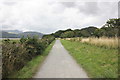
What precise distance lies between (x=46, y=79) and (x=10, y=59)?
1.71 metres

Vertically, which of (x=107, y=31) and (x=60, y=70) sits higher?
(x=107, y=31)

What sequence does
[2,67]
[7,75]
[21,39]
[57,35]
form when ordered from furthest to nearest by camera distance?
[57,35], [21,39], [7,75], [2,67]

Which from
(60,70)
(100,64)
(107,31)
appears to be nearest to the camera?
(60,70)

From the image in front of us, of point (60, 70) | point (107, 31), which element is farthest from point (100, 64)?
point (107, 31)

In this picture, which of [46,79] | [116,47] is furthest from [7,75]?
[116,47]

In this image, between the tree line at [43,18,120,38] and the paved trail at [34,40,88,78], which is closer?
the paved trail at [34,40,88,78]

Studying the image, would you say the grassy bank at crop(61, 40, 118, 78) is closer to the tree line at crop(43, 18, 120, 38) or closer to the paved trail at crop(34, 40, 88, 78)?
the paved trail at crop(34, 40, 88, 78)

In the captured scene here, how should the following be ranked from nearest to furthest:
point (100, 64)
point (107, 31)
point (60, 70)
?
point (60, 70)
point (100, 64)
point (107, 31)

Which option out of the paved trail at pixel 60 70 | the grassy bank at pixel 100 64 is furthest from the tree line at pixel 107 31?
the paved trail at pixel 60 70

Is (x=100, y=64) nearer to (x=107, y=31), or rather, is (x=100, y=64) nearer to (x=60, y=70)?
(x=60, y=70)

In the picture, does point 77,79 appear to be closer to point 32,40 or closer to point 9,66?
point 9,66

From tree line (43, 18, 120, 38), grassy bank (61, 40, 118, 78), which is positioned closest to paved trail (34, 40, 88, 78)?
grassy bank (61, 40, 118, 78)

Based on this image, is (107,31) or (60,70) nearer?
(60,70)

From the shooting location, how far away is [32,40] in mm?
9656
